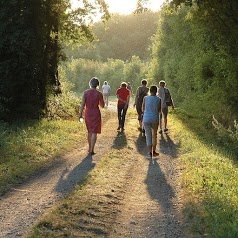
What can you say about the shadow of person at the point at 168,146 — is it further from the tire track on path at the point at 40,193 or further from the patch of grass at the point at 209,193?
the tire track on path at the point at 40,193

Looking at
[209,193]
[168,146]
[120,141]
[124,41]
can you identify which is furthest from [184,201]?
[124,41]

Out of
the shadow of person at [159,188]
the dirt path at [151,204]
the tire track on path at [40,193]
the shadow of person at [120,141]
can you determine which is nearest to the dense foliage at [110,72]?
the shadow of person at [120,141]

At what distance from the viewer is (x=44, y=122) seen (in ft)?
57.6

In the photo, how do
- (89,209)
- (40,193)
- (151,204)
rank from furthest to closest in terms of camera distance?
(40,193)
(151,204)
(89,209)

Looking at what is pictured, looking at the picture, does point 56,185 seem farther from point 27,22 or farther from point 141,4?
point 141,4

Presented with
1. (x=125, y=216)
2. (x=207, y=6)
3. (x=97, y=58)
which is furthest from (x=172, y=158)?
(x=97, y=58)

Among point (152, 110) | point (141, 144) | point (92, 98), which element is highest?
point (92, 98)

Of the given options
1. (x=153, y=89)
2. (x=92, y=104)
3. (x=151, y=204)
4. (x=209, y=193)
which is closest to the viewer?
(x=151, y=204)

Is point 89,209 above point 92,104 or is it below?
below

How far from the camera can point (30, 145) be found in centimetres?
1299

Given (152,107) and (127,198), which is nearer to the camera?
(127,198)

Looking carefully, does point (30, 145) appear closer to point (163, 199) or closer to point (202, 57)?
point (163, 199)

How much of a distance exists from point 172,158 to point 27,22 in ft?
28.8

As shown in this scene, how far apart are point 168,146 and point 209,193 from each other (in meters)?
6.32
